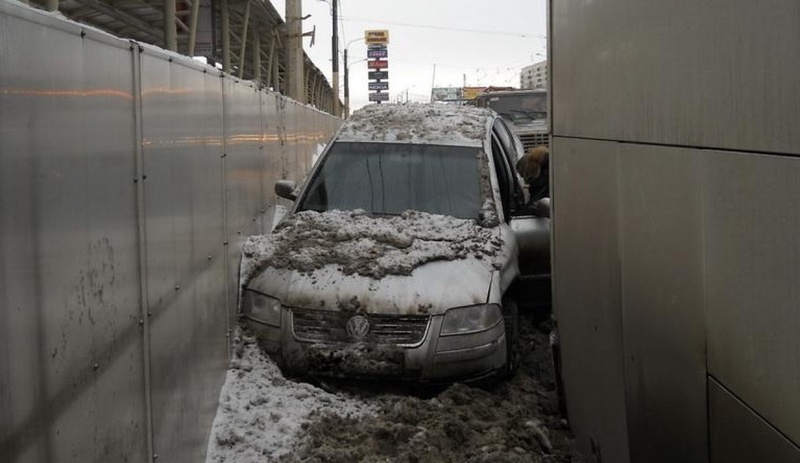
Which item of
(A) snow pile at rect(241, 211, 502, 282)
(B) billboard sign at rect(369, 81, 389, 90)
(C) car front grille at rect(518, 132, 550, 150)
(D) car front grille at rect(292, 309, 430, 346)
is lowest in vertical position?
(D) car front grille at rect(292, 309, 430, 346)

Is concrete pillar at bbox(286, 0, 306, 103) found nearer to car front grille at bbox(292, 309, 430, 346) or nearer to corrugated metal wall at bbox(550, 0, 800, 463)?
car front grille at bbox(292, 309, 430, 346)

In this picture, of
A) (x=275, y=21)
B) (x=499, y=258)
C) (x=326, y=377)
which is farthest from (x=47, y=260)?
(x=275, y=21)

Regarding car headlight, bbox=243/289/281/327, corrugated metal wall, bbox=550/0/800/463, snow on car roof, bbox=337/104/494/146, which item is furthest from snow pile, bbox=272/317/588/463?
snow on car roof, bbox=337/104/494/146

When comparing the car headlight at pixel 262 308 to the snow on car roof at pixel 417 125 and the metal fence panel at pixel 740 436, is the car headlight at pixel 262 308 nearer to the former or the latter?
the snow on car roof at pixel 417 125

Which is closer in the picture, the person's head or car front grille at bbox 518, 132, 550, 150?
the person's head

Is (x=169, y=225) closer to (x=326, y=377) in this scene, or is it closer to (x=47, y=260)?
(x=47, y=260)

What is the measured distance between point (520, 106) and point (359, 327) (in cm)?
1428

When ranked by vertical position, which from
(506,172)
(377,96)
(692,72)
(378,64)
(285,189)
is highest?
(378,64)

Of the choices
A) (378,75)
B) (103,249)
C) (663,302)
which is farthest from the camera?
(378,75)

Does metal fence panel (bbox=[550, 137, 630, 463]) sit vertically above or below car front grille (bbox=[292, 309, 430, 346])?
above

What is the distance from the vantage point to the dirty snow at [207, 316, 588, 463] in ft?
12.5

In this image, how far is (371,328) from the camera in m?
4.57

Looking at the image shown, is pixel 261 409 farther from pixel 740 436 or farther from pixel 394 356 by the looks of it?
pixel 740 436

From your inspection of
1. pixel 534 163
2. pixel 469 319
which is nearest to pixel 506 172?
pixel 534 163
